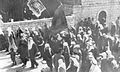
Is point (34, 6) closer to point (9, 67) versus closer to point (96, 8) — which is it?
point (96, 8)

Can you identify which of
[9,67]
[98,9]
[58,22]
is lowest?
[9,67]

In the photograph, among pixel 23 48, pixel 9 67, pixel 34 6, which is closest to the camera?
pixel 23 48

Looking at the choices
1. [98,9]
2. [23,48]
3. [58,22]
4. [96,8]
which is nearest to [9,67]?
[23,48]

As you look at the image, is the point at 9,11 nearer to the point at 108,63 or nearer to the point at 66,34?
the point at 66,34

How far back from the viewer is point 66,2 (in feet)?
72.2

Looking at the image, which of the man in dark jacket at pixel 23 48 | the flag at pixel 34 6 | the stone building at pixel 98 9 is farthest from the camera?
the stone building at pixel 98 9

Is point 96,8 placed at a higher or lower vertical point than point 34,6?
lower

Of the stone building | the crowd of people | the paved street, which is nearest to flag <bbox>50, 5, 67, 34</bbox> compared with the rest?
the crowd of people

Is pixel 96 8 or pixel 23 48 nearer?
pixel 23 48

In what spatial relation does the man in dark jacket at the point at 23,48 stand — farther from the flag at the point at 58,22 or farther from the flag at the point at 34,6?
the flag at the point at 34,6

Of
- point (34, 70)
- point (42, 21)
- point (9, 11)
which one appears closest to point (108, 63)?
point (34, 70)

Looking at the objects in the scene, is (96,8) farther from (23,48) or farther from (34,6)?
(23,48)

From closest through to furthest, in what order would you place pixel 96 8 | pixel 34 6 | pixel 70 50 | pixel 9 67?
pixel 70 50
pixel 9 67
pixel 34 6
pixel 96 8

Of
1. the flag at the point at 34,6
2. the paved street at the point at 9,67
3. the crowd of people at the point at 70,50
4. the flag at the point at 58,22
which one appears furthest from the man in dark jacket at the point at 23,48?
the flag at the point at 34,6
